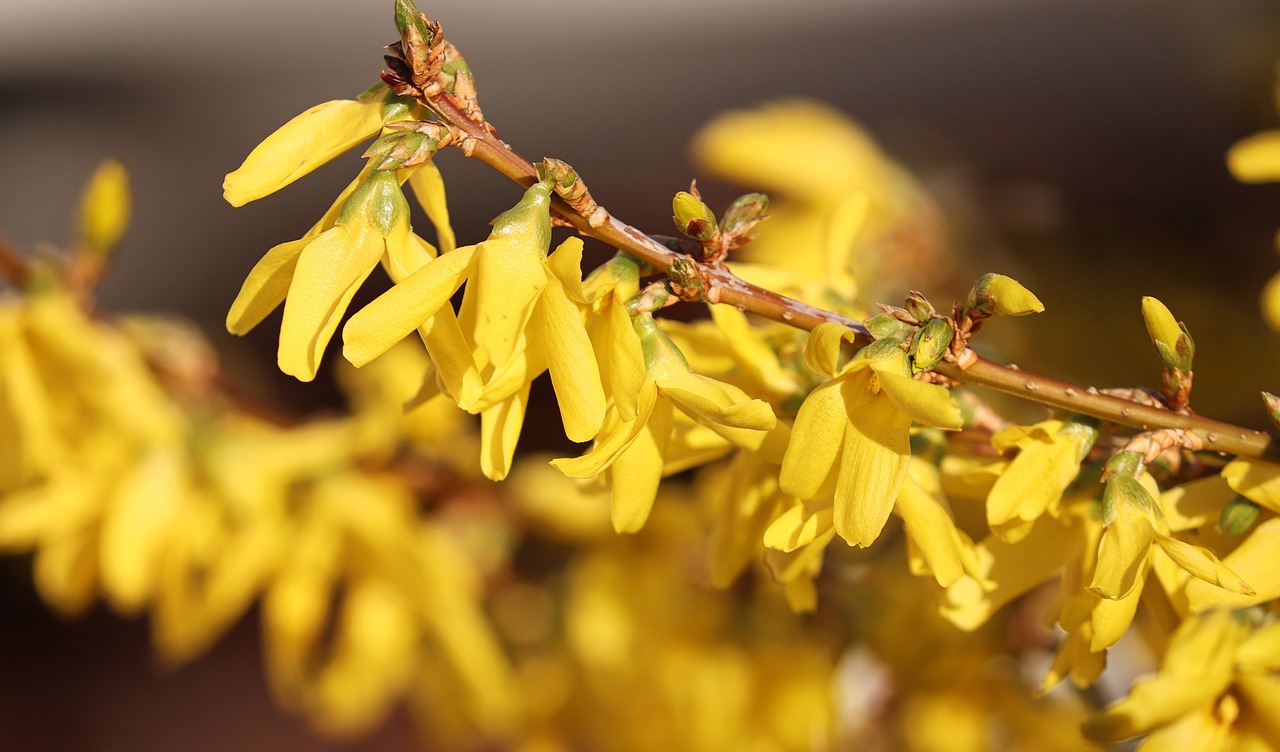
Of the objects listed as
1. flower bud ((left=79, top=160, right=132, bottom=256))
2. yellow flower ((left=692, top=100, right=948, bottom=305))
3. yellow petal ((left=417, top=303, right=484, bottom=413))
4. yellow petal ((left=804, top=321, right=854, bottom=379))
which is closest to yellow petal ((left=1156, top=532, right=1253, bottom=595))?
yellow petal ((left=804, top=321, right=854, bottom=379))

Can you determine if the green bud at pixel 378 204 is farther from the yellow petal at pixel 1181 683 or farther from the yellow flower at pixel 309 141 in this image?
the yellow petal at pixel 1181 683

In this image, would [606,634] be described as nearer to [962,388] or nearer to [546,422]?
[962,388]

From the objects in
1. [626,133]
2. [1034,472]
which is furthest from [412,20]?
[626,133]

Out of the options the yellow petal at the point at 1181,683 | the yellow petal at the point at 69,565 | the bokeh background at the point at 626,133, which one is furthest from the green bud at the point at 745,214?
the yellow petal at the point at 69,565

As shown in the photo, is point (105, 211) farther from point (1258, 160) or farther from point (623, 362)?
point (1258, 160)

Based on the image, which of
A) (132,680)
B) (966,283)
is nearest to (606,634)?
(966,283)
